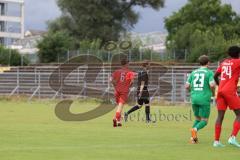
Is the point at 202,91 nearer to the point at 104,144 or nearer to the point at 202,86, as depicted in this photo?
the point at 202,86

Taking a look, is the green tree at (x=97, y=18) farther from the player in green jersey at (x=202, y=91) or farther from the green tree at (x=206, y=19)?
the player in green jersey at (x=202, y=91)

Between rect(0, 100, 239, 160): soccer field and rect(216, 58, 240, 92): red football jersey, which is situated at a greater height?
rect(216, 58, 240, 92): red football jersey

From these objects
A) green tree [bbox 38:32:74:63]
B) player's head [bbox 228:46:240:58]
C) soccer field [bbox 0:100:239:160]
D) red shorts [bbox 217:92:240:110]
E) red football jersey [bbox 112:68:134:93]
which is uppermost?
green tree [bbox 38:32:74:63]

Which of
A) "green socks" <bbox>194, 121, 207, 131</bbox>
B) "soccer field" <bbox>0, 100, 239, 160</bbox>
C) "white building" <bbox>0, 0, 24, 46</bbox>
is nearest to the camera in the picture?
"soccer field" <bbox>0, 100, 239, 160</bbox>

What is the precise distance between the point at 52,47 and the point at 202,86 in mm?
56264

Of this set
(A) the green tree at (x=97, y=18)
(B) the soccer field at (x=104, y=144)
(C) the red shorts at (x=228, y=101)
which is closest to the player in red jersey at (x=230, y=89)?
(C) the red shorts at (x=228, y=101)

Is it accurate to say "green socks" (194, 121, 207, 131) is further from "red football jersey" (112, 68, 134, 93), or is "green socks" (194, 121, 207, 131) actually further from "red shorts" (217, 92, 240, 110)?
"red football jersey" (112, 68, 134, 93)

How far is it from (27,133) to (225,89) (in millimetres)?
5644

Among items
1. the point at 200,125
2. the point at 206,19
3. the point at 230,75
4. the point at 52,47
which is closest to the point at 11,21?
the point at 206,19

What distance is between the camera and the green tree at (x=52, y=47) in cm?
6981

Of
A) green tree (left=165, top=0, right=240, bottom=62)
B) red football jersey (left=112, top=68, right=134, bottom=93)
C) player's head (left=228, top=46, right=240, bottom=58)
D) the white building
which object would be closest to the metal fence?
red football jersey (left=112, top=68, right=134, bottom=93)

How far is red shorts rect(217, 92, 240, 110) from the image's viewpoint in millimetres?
14102

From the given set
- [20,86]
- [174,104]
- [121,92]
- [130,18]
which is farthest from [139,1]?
[121,92]

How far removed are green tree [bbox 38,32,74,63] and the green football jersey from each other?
177 ft
